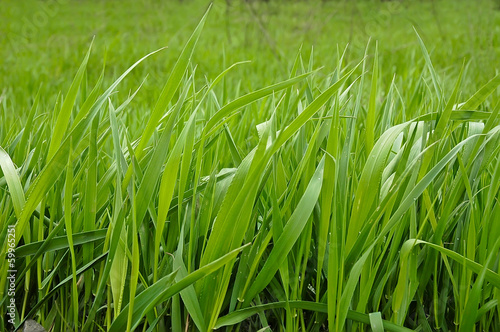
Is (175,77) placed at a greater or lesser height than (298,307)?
greater

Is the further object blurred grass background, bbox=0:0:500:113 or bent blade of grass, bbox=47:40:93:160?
blurred grass background, bbox=0:0:500:113

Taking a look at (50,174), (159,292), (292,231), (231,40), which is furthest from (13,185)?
(231,40)

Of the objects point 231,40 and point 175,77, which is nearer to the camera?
point 175,77

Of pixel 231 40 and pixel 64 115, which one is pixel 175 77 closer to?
pixel 64 115

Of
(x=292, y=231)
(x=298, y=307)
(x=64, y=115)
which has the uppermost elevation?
(x=64, y=115)

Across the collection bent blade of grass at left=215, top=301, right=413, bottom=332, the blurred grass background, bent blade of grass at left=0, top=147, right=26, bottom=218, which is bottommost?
the blurred grass background

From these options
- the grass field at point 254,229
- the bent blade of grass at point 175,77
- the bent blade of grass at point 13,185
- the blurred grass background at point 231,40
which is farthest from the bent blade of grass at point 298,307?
the blurred grass background at point 231,40

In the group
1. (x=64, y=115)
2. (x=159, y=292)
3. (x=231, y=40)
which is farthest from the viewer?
(x=231, y=40)

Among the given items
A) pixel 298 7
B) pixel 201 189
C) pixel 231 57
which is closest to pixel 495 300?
pixel 201 189

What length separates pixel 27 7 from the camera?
692cm

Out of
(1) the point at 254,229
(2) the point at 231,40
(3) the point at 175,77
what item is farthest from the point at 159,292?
(2) the point at 231,40

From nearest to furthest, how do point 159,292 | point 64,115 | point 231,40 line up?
point 159,292 < point 64,115 < point 231,40

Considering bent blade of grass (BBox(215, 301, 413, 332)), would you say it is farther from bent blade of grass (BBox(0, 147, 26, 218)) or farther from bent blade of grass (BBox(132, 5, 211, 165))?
bent blade of grass (BBox(0, 147, 26, 218))

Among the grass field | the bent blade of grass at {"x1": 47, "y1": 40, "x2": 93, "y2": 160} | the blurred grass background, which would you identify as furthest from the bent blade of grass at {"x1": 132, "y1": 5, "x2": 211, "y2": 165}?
the blurred grass background
